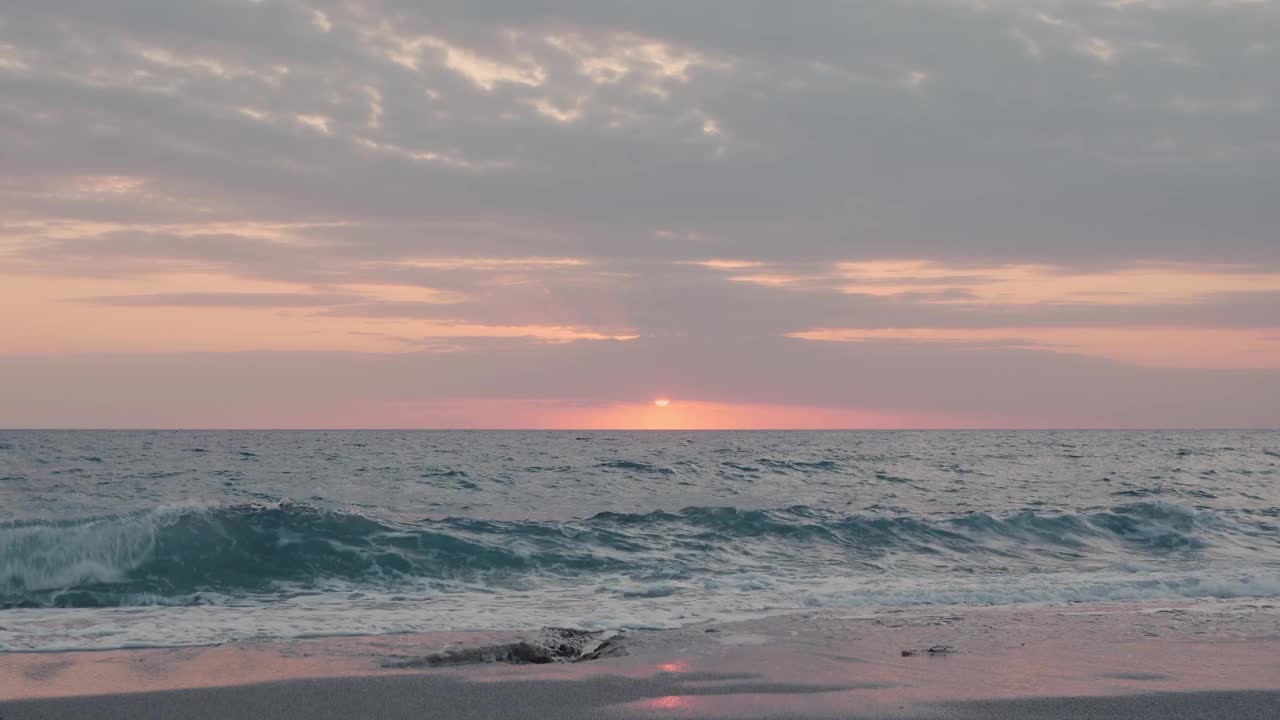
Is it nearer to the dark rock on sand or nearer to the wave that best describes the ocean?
the wave

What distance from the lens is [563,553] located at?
18.3 metres

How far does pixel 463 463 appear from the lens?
4597 cm

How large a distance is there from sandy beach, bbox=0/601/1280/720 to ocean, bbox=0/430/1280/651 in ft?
4.23

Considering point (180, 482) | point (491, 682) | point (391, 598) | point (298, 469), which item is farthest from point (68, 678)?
point (298, 469)

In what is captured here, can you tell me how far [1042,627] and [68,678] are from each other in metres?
10.1

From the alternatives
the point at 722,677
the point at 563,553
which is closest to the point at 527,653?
the point at 722,677

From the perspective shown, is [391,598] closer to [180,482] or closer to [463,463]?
[180,482]

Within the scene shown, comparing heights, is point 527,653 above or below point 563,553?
above

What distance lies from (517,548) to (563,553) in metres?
0.94

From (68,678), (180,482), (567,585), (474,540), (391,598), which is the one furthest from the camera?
(180,482)

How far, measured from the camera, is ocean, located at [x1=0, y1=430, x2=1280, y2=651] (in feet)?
41.4

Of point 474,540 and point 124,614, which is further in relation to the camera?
point 474,540

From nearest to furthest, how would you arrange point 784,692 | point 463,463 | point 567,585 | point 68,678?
point 784,692 < point 68,678 < point 567,585 < point 463,463

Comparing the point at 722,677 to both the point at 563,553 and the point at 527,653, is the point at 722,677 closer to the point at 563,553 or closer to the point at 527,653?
the point at 527,653
